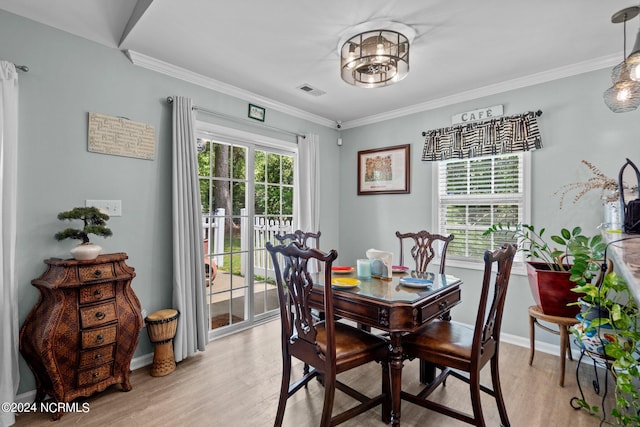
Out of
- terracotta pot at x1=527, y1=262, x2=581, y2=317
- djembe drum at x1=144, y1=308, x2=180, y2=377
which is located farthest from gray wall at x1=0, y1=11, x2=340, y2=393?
terracotta pot at x1=527, y1=262, x2=581, y2=317

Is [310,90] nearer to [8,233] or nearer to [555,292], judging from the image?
[8,233]

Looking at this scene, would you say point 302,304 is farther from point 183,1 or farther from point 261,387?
point 183,1

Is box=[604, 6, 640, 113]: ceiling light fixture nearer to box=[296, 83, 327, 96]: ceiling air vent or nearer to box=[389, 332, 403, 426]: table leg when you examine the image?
box=[389, 332, 403, 426]: table leg

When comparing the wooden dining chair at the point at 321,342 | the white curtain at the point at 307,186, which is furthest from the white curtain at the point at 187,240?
the white curtain at the point at 307,186

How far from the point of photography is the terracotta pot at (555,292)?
2.37 m

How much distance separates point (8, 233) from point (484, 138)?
4031mm

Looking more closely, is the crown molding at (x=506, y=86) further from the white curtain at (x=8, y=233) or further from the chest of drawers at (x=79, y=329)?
the white curtain at (x=8, y=233)

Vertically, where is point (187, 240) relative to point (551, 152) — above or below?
below

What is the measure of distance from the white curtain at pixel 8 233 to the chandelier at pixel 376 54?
225cm

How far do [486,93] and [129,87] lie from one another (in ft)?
11.2

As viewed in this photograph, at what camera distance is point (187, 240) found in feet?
9.18

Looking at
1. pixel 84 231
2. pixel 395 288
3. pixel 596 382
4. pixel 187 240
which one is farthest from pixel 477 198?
pixel 84 231

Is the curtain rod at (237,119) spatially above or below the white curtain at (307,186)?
above

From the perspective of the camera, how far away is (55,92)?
7.39ft
